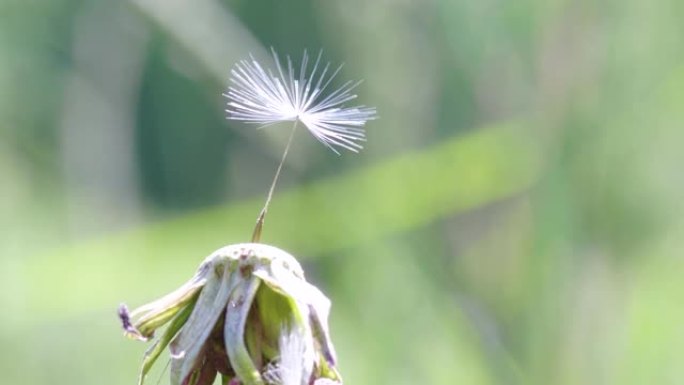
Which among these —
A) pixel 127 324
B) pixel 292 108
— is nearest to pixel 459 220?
pixel 292 108

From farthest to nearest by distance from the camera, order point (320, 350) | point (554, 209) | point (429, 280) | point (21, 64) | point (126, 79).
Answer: point (126, 79), point (21, 64), point (429, 280), point (554, 209), point (320, 350)

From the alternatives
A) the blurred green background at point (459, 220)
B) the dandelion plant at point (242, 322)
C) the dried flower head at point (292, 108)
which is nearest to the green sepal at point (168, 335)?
the dandelion plant at point (242, 322)

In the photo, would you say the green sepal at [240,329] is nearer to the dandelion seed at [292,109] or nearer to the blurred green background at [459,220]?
the dandelion seed at [292,109]

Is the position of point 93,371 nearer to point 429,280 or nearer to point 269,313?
point 429,280

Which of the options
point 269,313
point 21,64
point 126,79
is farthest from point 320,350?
point 126,79

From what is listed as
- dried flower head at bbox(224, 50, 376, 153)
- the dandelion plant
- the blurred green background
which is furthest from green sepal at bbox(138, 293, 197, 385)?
the blurred green background
